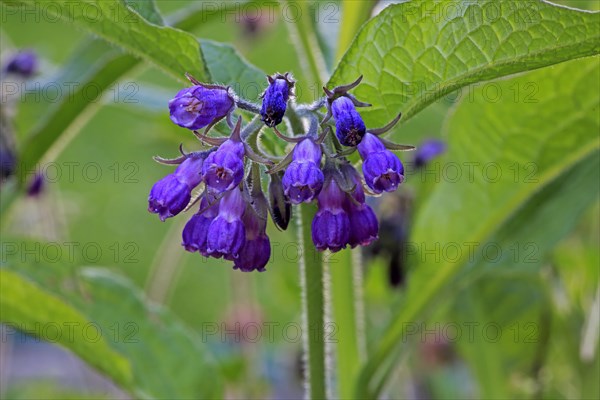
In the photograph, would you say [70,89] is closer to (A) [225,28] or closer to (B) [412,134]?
(B) [412,134]

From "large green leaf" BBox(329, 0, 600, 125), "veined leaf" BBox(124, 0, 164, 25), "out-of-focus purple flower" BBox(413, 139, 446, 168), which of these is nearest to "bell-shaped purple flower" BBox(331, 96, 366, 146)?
"large green leaf" BBox(329, 0, 600, 125)

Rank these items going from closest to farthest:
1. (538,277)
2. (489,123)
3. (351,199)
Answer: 1. (351,199)
2. (489,123)
3. (538,277)

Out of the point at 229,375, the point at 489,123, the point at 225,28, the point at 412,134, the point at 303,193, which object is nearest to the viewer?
the point at 303,193

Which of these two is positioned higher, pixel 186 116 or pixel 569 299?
pixel 186 116

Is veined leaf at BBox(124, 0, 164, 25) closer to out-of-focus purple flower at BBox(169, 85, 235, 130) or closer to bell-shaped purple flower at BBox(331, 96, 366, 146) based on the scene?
out-of-focus purple flower at BBox(169, 85, 235, 130)

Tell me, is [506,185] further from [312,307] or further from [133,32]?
[133,32]

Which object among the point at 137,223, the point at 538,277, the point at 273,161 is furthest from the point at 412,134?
the point at 137,223

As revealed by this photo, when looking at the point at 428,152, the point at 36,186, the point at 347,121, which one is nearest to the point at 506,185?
the point at 428,152

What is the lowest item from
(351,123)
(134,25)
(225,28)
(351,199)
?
(351,199)
